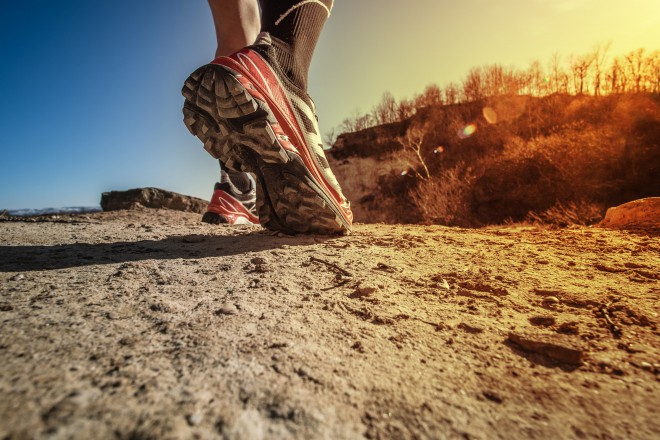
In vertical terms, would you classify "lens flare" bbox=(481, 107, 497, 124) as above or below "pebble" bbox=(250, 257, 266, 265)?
above

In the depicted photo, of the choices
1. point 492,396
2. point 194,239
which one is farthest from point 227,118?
point 492,396

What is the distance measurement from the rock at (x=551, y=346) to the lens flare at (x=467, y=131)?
15868mm

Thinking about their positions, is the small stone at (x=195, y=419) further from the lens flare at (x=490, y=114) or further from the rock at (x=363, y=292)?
the lens flare at (x=490, y=114)

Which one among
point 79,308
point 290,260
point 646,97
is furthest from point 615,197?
point 79,308

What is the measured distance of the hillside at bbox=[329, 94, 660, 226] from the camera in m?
8.14

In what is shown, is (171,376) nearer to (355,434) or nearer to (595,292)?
(355,434)

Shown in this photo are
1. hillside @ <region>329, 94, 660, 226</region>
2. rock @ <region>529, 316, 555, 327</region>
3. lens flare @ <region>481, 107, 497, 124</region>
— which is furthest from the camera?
lens flare @ <region>481, 107, 497, 124</region>

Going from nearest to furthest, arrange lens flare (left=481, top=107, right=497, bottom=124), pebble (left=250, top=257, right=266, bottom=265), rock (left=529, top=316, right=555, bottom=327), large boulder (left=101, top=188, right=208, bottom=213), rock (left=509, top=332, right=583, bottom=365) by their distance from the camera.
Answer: rock (left=509, top=332, right=583, bottom=365), rock (left=529, top=316, right=555, bottom=327), pebble (left=250, top=257, right=266, bottom=265), large boulder (left=101, top=188, right=208, bottom=213), lens flare (left=481, top=107, right=497, bottom=124)

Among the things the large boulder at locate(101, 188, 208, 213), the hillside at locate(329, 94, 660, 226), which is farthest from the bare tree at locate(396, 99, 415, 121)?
the large boulder at locate(101, 188, 208, 213)

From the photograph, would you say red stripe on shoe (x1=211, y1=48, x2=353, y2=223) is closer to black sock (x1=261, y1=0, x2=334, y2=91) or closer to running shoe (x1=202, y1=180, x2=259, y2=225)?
black sock (x1=261, y1=0, x2=334, y2=91)

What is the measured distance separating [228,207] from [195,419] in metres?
2.01

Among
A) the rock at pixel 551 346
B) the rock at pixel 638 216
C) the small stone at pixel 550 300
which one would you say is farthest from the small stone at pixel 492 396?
the rock at pixel 638 216

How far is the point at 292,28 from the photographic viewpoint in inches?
51.1

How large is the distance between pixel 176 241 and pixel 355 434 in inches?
43.0
